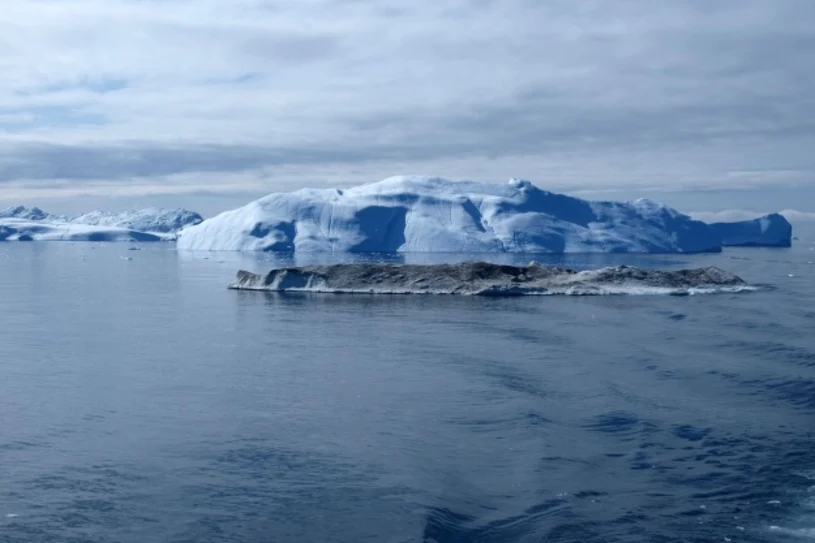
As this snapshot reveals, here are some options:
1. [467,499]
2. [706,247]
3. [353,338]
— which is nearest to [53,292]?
[353,338]

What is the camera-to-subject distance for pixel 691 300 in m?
37.1

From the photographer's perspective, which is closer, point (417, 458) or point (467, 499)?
point (467, 499)

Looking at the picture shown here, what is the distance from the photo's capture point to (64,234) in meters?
158

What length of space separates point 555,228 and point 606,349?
242 ft

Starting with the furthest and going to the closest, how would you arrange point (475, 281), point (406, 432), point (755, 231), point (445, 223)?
point (755, 231) → point (445, 223) → point (475, 281) → point (406, 432)

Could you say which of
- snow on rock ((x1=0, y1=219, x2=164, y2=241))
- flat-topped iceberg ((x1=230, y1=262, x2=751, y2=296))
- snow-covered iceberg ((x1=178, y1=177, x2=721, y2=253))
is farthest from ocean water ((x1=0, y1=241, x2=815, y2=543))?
snow on rock ((x1=0, y1=219, x2=164, y2=241))

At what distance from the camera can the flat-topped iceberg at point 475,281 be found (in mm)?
40844

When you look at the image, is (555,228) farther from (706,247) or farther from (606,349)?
(606,349)

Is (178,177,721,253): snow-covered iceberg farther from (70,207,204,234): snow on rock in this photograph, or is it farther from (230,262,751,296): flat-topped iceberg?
(70,207,204,234): snow on rock

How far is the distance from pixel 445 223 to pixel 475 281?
54.8m

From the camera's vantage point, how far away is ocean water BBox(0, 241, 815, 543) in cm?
952

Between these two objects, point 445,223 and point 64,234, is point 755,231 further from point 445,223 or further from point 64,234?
point 64,234

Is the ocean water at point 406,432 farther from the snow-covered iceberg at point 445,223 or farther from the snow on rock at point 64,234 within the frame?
the snow on rock at point 64,234

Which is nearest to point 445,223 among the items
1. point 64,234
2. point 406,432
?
point 406,432
